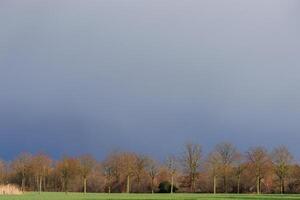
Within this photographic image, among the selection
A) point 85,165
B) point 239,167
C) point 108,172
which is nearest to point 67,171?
point 85,165

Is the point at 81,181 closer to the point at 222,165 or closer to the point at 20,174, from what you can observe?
the point at 20,174

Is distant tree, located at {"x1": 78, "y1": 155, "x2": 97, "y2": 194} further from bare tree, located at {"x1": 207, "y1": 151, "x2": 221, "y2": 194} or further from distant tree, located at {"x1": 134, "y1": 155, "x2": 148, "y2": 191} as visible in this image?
bare tree, located at {"x1": 207, "y1": 151, "x2": 221, "y2": 194}

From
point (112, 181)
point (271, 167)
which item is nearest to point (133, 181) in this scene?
point (112, 181)

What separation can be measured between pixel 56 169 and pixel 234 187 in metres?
40.8

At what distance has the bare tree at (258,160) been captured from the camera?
318ft

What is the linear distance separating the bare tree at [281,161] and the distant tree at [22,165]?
53.6 meters

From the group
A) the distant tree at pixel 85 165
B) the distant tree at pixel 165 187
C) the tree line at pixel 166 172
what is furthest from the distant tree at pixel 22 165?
the distant tree at pixel 165 187

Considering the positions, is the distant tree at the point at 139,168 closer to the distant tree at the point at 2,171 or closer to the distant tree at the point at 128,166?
the distant tree at the point at 128,166

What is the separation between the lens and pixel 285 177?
98938 mm

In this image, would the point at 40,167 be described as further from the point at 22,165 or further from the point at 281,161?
the point at 281,161

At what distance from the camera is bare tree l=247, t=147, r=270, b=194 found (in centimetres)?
9688

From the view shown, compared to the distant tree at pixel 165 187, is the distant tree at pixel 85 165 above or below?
above

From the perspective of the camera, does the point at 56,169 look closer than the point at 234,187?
No

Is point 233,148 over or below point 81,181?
over
